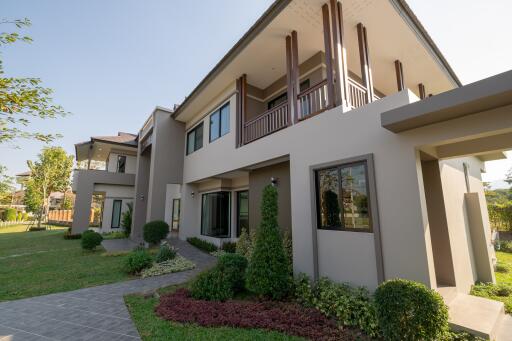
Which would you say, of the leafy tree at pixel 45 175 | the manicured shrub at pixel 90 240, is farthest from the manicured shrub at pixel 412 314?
the leafy tree at pixel 45 175

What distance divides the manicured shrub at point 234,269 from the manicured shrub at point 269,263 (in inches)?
25.5

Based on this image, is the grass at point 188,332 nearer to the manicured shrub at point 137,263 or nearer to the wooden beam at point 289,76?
the manicured shrub at point 137,263

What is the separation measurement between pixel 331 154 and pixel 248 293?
405 cm

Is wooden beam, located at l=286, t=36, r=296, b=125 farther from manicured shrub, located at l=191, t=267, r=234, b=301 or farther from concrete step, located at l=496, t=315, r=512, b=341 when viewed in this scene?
concrete step, located at l=496, t=315, r=512, b=341

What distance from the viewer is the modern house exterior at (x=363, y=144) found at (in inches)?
164

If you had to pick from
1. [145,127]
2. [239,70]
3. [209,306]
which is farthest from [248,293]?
[145,127]

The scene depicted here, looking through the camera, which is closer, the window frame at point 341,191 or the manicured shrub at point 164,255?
the window frame at point 341,191

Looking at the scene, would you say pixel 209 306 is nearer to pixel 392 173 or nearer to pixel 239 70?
pixel 392 173

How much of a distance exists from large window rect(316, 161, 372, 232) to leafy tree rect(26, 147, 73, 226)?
32.5 metres

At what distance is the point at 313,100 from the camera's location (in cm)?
704

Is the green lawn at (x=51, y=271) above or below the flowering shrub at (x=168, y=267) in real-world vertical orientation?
below

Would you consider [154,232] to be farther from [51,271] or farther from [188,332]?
[188,332]

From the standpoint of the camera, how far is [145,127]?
1767 cm

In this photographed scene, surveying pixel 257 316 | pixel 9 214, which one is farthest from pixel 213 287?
pixel 9 214
